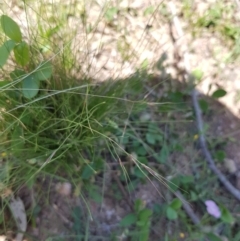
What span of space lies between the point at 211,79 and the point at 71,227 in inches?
31.4

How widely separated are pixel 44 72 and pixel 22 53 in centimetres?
8

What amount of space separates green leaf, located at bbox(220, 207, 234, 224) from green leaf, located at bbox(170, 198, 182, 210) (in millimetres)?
159

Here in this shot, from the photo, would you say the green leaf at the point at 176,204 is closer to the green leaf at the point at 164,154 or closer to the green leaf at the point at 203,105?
the green leaf at the point at 164,154

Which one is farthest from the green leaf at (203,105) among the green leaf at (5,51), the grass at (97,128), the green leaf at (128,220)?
the green leaf at (5,51)

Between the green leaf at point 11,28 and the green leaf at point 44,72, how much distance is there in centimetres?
9

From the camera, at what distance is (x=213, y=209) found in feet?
4.73

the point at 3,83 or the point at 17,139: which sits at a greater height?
the point at 3,83

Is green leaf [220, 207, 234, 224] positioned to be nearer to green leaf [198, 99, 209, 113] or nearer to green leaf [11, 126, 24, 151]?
green leaf [198, 99, 209, 113]

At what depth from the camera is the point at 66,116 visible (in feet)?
4.19

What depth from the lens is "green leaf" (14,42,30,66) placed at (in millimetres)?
1146

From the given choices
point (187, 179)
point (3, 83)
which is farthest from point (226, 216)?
point (3, 83)

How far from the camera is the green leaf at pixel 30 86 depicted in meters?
1.17

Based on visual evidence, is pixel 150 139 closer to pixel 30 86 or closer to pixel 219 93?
pixel 219 93

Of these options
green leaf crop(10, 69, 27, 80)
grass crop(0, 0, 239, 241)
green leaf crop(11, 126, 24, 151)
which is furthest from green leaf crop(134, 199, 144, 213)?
green leaf crop(10, 69, 27, 80)
